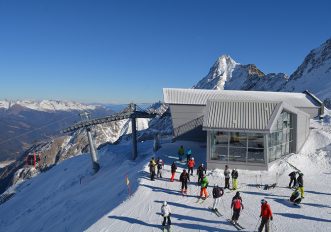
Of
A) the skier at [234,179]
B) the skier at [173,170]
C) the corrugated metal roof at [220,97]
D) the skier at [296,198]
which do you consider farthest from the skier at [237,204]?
the corrugated metal roof at [220,97]

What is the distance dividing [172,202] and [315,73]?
93555 millimetres

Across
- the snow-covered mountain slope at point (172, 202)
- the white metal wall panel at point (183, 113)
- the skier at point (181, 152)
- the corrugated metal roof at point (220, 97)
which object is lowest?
the snow-covered mountain slope at point (172, 202)

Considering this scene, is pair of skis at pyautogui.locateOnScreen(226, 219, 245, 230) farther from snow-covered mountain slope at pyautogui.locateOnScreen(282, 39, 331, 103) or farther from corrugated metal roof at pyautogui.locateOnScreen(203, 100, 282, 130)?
snow-covered mountain slope at pyautogui.locateOnScreen(282, 39, 331, 103)

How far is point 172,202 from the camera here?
75.9 feet

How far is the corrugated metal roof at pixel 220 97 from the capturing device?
37.8 metres

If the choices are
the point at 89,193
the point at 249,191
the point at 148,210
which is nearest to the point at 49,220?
the point at 89,193

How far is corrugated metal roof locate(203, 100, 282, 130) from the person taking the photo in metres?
28.7

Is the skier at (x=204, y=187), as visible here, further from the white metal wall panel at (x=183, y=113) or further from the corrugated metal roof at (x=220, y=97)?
the corrugated metal roof at (x=220, y=97)

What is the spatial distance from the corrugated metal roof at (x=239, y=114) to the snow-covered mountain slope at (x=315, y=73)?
5997cm

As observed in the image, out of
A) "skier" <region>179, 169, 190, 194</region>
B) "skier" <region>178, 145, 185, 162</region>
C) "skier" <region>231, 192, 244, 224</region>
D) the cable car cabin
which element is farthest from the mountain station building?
the cable car cabin

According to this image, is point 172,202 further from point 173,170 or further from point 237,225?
point 237,225

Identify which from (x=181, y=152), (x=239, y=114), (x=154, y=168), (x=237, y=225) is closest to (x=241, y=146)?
(x=239, y=114)

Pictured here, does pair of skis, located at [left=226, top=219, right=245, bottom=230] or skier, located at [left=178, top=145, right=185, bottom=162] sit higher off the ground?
skier, located at [left=178, top=145, right=185, bottom=162]

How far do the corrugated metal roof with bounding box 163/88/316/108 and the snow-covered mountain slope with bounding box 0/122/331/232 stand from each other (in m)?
3.69
